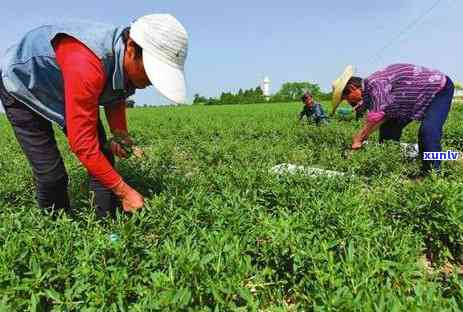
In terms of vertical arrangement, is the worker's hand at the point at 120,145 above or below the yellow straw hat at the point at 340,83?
below

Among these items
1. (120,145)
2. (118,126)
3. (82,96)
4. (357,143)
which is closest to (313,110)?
(357,143)

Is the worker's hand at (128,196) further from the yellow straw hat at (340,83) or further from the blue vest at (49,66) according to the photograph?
the yellow straw hat at (340,83)

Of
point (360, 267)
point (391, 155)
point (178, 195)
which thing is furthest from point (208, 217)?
point (391, 155)

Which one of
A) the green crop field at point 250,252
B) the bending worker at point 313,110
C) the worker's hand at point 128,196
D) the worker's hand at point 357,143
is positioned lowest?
the green crop field at point 250,252

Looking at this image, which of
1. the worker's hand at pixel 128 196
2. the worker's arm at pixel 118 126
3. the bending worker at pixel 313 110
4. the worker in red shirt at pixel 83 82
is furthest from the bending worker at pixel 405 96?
the bending worker at pixel 313 110

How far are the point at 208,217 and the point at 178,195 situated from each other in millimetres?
335

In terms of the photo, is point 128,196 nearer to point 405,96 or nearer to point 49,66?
point 49,66

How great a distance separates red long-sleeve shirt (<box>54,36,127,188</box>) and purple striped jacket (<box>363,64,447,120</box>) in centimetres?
309

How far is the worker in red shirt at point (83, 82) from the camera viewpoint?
7.44 feet

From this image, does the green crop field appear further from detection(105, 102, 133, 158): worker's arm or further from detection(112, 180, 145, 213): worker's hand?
detection(105, 102, 133, 158): worker's arm

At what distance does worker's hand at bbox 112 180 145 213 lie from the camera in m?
2.49

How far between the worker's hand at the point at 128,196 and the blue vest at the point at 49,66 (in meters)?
0.60

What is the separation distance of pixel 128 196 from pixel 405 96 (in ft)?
10.7

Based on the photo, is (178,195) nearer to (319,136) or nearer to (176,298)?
(176,298)
